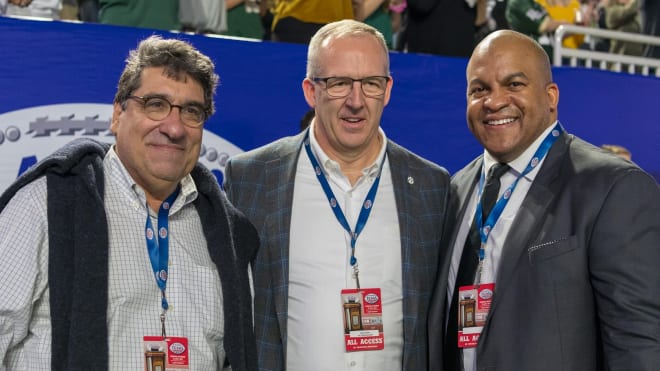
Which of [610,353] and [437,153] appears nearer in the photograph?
[610,353]

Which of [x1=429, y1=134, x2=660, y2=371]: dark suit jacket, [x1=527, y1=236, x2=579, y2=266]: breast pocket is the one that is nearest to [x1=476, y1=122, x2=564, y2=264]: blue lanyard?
[x1=429, y1=134, x2=660, y2=371]: dark suit jacket

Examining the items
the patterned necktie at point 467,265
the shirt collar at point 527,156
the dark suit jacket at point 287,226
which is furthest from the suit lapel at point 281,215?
the shirt collar at point 527,156

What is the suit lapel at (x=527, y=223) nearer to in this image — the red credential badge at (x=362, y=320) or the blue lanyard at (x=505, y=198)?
the blue lanyard at (x=505, y=198)

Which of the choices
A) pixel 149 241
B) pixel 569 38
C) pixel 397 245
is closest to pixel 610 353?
pixel 397 245

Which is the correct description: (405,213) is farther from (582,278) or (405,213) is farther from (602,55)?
(602,55)

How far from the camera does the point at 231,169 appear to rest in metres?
3.40

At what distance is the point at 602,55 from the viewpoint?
6.97 metres

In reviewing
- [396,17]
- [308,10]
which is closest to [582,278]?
[308,10]

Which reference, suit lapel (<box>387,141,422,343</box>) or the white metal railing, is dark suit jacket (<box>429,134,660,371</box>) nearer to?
suit lapel (<box>387,141,422,343</box>)

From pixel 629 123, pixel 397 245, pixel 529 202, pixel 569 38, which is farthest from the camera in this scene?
pixel 569 38

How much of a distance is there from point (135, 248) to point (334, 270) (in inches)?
34.1

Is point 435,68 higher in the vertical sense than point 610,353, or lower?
higher

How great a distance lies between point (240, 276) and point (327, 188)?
25.5 inches

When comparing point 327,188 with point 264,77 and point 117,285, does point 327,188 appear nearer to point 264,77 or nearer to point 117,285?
point 117,285
